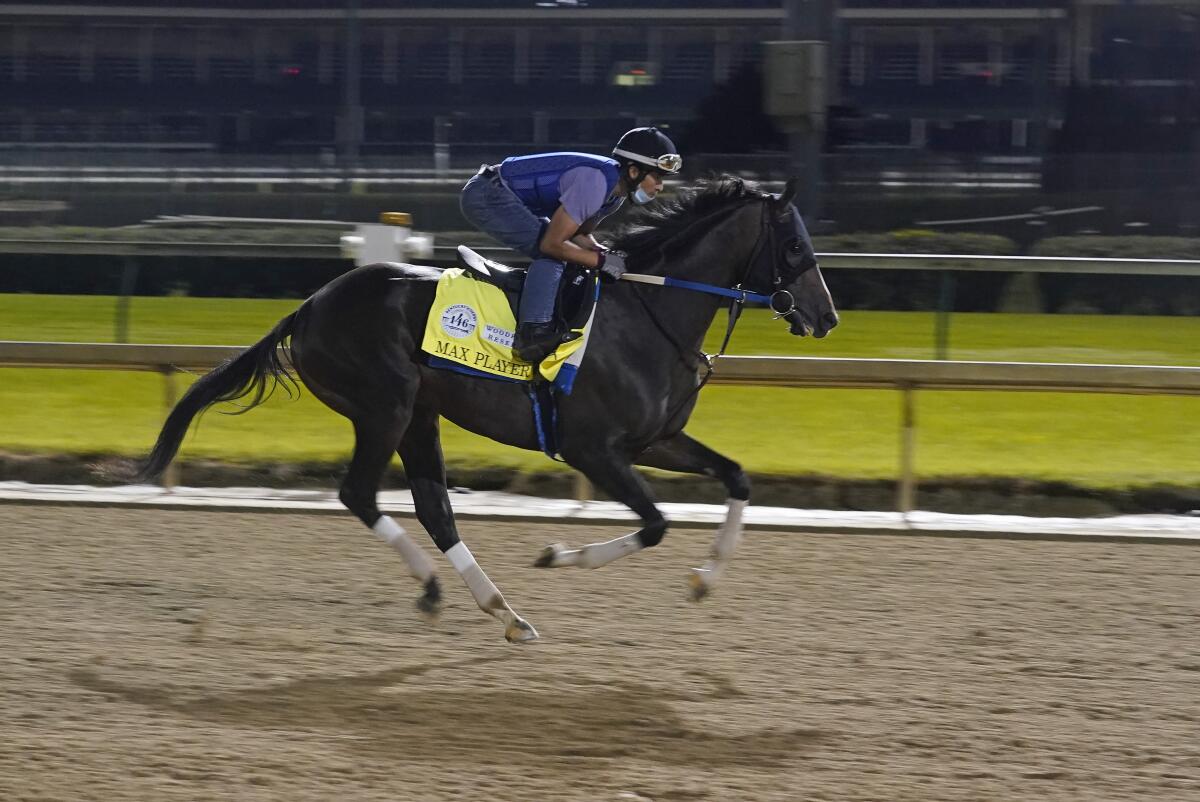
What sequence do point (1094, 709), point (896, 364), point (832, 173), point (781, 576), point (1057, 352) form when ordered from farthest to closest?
point (832, 173) < point (1057, 352) < point (896, 364) < point (781, 576) < point (1094, 709)

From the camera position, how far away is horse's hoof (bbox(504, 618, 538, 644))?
5305 mm

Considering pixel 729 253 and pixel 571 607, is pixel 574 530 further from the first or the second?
pixel 729 253

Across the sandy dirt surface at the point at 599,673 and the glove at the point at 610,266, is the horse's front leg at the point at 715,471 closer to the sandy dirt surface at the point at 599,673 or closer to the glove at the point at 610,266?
the sandy dirt surface at the point at 599,673

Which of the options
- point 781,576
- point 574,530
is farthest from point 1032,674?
point 574,530

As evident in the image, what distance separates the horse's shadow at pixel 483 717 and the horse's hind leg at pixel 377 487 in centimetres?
84

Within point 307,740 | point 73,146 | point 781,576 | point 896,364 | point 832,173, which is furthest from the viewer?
point 73,146

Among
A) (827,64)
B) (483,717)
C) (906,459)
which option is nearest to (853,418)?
(906,459)

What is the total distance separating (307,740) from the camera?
13.7 ft

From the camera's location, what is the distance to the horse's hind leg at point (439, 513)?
5371 millimetres

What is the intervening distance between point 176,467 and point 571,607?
3.36 meters

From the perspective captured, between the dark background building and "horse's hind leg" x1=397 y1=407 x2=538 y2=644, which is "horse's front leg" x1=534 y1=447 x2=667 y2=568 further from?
the dark background building

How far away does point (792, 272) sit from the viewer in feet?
19.1

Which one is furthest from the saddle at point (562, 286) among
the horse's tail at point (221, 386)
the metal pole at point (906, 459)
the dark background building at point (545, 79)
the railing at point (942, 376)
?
the dark background building at point (545, 79)

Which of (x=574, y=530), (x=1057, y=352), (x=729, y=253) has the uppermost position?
(x=729, y=253)
